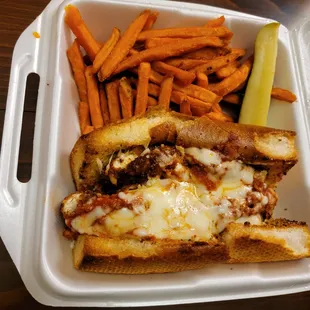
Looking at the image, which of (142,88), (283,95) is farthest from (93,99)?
(283,95)

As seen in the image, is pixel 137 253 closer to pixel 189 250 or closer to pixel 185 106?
pixel 189 250

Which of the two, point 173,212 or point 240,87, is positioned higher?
point 240,87

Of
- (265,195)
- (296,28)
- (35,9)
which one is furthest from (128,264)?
(296,28)

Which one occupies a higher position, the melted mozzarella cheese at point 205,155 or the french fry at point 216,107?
the french fry at point 216,107

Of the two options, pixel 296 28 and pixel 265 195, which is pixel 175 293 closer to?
pixel 265 195

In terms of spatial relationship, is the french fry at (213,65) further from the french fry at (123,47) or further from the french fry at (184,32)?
the french fry at (123,47)

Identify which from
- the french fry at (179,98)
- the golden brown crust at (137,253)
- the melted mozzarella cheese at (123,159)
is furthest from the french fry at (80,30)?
the golden brown crust at (137,253)
